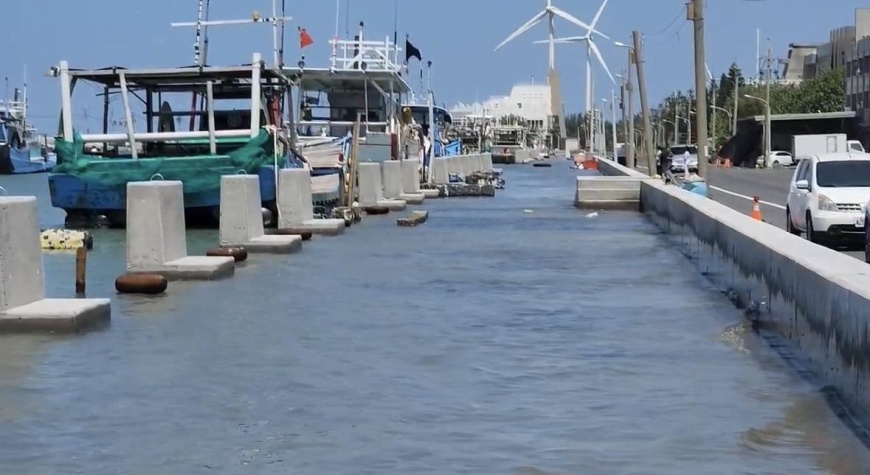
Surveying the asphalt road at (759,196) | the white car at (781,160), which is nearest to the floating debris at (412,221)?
the asphalt road at (759,196)

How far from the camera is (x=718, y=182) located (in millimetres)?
60656

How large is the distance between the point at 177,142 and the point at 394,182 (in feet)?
33.9

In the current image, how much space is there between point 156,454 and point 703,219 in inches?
491

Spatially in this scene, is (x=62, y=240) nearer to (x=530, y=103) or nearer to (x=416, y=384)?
(x=416, y=384)

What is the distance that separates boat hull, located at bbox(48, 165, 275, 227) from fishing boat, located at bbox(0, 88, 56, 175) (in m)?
80.1

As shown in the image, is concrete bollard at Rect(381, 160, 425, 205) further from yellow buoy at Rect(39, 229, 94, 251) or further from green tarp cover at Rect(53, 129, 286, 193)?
yellow buoy at Rect(39, 229, 94, 251)

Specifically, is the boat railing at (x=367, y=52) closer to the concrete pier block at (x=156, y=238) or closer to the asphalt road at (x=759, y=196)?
the asphalt road at (x=759, y=196)

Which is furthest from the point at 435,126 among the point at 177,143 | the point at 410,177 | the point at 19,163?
the point at 19,163

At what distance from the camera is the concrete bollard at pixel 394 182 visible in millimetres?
37812

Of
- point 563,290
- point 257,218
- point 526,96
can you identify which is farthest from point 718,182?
point 526,96

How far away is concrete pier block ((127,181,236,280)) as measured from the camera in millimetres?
17219

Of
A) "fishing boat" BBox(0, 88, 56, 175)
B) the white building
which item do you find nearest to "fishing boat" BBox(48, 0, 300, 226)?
"fishing boat" BBox(0, 88, 56, 175)

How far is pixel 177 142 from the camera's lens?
2853cm

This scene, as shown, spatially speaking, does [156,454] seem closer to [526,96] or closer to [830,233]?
[830,233]
